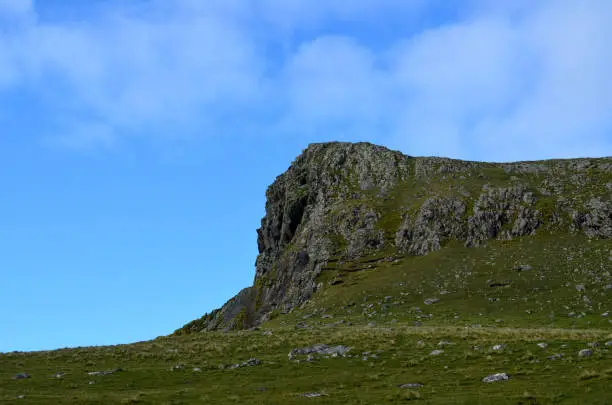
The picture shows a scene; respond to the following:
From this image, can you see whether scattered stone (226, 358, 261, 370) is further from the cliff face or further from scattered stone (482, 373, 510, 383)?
the cliff face

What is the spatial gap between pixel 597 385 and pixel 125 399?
25898 millimetres

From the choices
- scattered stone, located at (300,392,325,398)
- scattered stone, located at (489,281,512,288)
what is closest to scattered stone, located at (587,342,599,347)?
scattered stone, located at (300,392,325,398)

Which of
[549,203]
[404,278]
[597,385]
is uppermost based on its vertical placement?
[549,203]

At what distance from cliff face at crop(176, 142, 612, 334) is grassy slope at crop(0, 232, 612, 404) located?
9794 mm

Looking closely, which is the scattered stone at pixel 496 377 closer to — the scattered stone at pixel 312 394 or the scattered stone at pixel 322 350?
the scattered stone at pixel 312 394

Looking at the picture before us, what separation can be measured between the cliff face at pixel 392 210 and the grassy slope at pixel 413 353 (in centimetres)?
979

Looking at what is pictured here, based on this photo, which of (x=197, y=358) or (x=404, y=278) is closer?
(x=197, y=358)

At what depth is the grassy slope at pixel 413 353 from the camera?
102 feet

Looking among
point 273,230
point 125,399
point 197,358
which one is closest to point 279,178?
point 273,230

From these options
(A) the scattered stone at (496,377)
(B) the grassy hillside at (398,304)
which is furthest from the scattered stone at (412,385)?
(A) the scattered stone at (496,377)

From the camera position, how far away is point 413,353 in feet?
145

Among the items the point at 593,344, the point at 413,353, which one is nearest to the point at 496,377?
the point at 413,353

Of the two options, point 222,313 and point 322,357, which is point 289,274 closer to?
point 222,313

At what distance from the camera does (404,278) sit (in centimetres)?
9631
